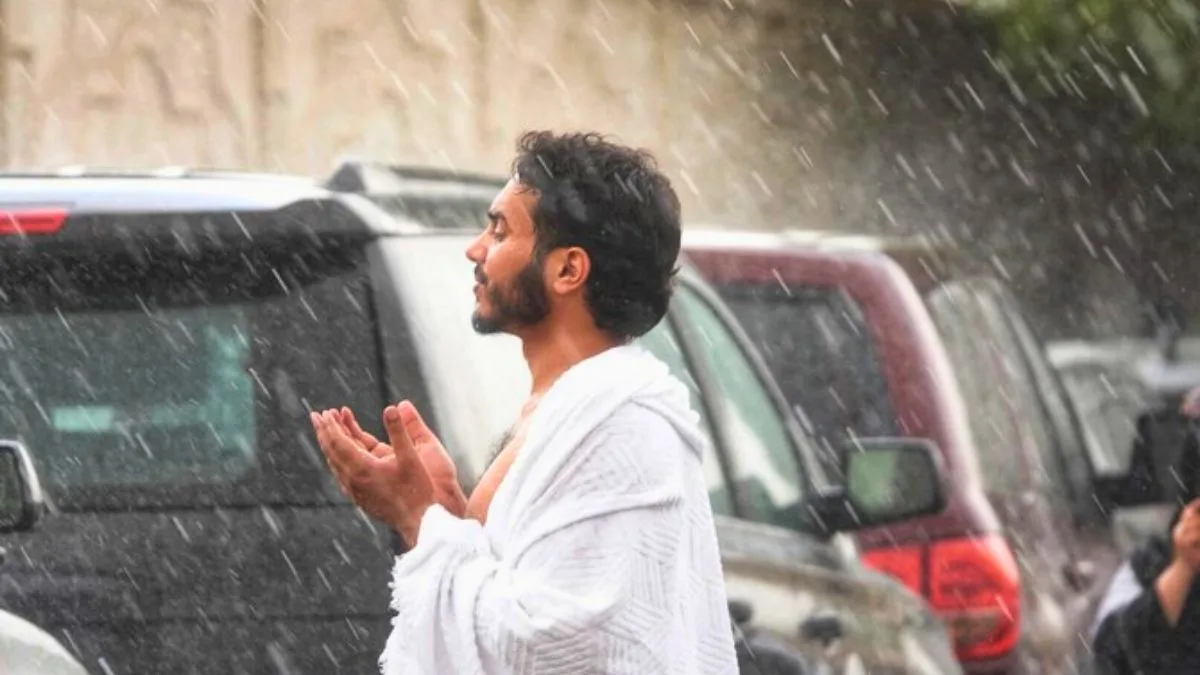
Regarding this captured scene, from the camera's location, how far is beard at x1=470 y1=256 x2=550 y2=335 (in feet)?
11.6

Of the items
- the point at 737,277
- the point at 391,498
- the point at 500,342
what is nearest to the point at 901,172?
the point at 737,277

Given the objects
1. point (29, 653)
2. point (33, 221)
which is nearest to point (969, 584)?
point (33, 221)

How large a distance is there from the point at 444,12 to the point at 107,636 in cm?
1461

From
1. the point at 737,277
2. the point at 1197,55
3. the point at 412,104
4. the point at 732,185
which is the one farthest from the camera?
the point at 732,185

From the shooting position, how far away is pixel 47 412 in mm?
5039

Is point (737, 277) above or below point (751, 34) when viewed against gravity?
above

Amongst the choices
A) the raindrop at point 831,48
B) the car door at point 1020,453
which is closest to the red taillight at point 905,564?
the car door at point 1020,453

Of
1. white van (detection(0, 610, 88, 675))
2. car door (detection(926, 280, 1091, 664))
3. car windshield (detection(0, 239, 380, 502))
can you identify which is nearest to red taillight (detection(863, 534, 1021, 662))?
car door (detection(926, 280, 1091, 664))

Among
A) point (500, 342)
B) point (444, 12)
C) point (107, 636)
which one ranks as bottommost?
point (444, 12)

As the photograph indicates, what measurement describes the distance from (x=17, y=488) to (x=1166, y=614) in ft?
7.63

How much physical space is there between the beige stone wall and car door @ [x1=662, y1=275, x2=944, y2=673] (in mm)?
10449

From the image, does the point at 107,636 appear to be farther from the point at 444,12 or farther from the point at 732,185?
the point at 732,185

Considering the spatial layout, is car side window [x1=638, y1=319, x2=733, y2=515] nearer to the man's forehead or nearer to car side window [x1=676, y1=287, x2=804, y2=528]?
car side window [x1=676, y1=287, x2=804, y2=528]

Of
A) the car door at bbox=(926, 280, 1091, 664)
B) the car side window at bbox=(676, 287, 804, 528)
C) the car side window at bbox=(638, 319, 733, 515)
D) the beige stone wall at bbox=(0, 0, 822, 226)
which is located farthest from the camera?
the beige stone wall at bbox=(0, 0, 822, 226)
